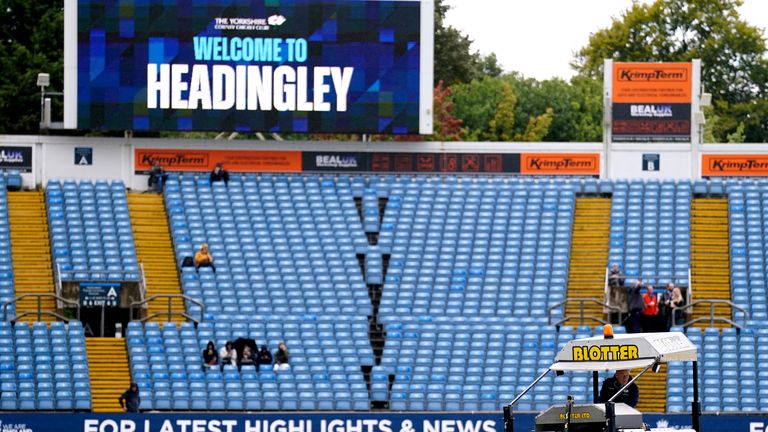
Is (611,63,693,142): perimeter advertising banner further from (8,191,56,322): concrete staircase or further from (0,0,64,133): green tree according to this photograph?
(0,0,64,133): green tree

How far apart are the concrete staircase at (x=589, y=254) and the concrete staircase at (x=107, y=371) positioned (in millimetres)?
10828

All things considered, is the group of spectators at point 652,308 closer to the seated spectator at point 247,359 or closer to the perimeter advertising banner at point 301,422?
the perimeter advertising banner at point 301,422

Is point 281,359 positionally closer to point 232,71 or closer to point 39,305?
point 39,305

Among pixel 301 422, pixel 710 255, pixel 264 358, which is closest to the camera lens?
pixel 301 422

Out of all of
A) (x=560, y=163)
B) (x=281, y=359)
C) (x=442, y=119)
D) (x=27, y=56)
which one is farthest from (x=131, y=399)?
(x=442, y=119)

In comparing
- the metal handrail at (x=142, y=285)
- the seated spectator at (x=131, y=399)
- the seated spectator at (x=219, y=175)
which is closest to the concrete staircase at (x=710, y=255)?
the seated spectator at (x=219, y=175)

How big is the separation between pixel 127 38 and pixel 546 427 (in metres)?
29.6

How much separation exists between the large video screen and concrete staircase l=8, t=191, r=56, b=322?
110 inches

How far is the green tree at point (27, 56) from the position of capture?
6519 cm

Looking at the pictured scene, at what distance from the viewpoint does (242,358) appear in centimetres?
4047

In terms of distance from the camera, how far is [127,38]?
47.5 meters

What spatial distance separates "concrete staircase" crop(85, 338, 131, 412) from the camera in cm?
4009

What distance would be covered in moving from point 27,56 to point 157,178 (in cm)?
1963

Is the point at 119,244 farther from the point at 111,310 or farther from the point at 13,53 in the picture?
the point at 13,53
